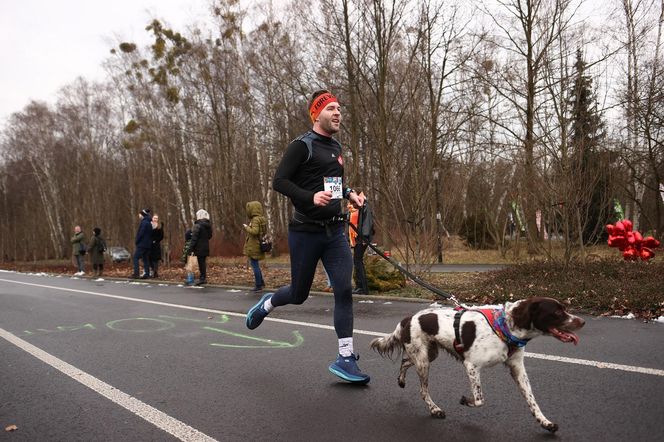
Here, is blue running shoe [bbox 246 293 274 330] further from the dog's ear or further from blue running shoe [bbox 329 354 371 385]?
the dog's ear

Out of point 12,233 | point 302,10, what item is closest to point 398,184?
point 302,10

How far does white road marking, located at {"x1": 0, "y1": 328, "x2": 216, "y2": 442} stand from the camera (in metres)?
3.39

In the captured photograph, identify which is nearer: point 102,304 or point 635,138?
point 102,304

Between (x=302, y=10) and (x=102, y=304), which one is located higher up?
(x=302, y=10)

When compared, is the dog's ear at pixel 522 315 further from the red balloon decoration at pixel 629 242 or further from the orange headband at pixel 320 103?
the red balloon decoration at pixel 629 242

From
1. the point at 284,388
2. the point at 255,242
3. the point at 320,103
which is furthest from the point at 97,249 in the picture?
the point at 320,103

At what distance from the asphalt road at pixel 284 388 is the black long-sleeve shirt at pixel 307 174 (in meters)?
1.43

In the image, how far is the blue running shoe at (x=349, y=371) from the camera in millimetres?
4289

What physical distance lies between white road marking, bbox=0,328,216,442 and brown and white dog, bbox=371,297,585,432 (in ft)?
4.78

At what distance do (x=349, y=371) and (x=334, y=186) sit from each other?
1.50m

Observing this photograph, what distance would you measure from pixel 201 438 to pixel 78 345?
3.74m

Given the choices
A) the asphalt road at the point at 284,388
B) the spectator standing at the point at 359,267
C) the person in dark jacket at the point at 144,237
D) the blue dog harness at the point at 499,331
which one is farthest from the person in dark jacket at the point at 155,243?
the blue dog harness at the point at 499,331

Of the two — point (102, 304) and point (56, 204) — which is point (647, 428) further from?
point (56, 204)

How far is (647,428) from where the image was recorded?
3152 mm
